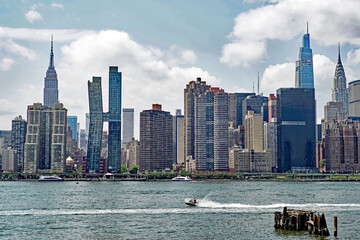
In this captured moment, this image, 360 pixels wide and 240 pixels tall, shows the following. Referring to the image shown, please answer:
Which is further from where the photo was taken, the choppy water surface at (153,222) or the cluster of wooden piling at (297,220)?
the choppy water surface at (153,222)

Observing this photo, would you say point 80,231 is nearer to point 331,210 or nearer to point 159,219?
point 159,219

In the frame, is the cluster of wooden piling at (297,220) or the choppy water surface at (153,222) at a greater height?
the cluster of wooden piling at (297,220)

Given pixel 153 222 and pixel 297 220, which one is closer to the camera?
pixel 297 220

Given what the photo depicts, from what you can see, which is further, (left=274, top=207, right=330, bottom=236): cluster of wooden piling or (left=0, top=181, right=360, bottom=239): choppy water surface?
(left=0, top=181, right=360, bottom=239): choppy water surface

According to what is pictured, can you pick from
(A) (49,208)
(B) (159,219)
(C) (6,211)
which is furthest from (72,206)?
(B) (159,219)

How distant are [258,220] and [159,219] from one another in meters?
18.6

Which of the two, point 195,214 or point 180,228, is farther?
point 195,214

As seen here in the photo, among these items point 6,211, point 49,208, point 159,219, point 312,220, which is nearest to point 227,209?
point 159,219

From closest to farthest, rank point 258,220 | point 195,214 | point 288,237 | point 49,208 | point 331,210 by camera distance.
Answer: point 288,237 → point 258,220 → point 195,214 → point 331,210 → point 49,208

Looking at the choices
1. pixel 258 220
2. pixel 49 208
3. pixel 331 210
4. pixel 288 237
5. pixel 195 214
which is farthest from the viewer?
pixel 49 208

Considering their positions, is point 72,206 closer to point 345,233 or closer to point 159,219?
point 159,219

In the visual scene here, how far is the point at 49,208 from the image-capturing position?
398 feet

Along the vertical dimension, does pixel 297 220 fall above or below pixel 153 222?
above

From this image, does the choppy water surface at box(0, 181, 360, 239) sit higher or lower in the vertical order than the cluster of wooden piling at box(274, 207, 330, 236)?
lower
